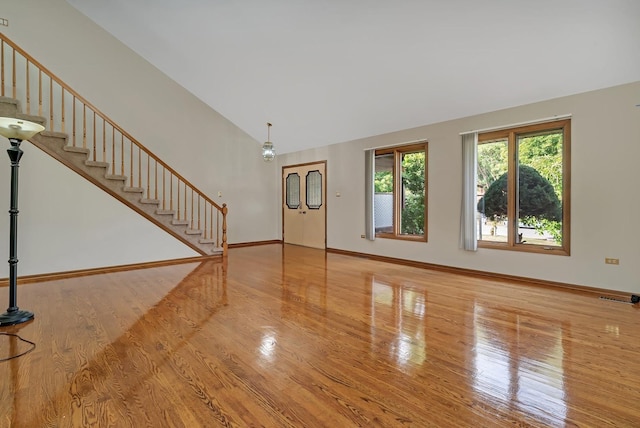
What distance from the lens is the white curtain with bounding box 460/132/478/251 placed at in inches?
204

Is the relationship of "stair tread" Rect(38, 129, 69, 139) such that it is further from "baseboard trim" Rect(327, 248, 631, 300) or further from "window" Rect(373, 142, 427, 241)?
"baseboard trim" Rect(327, 248, 631, 300)

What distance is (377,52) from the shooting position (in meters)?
4.49

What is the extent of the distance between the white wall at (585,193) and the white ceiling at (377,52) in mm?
230

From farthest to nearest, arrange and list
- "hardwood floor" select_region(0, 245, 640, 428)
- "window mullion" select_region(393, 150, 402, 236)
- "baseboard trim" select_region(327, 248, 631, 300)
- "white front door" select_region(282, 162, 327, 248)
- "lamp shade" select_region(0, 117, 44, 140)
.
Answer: "white front door" select_region(282, 162, 327, 248) < "window mullion" select_region(393, 150, 402, 236) < "baseboard trim" select_region(327, 248, 631, 300) < "lamp shade" select_region(0, 117, 44, 140) < "hardwood floor" select_region(0, 245, 640, 428)

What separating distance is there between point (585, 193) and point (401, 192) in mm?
2972

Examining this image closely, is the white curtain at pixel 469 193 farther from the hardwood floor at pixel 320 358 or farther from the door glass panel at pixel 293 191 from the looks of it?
the door glass panel at pixel 293 191

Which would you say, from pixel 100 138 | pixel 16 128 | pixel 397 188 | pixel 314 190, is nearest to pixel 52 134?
pixel 100 138

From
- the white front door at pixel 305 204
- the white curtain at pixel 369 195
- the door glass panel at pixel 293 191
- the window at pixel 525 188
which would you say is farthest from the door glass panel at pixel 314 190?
the window at pixel 525 188

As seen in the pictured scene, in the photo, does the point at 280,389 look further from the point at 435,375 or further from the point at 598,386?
the point at 598,386

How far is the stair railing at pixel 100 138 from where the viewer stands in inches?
203

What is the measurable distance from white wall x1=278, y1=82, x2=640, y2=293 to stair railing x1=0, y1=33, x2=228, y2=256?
14.6 feet

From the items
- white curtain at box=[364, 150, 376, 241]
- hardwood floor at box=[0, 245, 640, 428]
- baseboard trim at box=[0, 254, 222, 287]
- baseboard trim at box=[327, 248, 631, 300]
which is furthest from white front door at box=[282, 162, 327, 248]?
hardwood floor at box=[0, 245, 640, 428]

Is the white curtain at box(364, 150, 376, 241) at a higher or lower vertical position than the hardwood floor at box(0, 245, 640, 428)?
higher

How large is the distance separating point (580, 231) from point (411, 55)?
3330 millimetres
